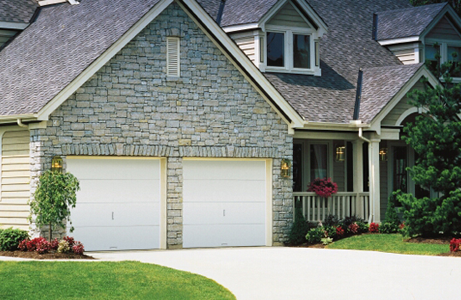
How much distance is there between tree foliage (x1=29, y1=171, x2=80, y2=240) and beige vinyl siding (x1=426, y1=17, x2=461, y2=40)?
602 inches

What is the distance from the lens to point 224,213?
22594 millimetres

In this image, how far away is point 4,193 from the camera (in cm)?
2092

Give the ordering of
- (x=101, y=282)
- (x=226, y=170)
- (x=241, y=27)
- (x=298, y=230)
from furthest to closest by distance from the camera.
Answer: (x=241, y=27) → (x=298, y=230) → (x=226, y=170) → (x=101, y=282)

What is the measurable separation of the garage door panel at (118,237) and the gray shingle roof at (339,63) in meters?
5.69

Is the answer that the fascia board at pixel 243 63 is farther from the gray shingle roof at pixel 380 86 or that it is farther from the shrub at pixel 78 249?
the shrub at pixel 78 249

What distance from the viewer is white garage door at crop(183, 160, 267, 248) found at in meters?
22.1

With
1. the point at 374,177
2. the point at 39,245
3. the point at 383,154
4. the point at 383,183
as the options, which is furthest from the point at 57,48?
the point at 383,183

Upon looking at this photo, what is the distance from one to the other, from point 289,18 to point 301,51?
1.11m

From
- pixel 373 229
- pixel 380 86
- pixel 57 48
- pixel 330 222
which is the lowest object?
pixel 373 229

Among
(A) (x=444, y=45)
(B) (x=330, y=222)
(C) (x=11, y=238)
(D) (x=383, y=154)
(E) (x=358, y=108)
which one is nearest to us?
(C) (x=11, y=238)

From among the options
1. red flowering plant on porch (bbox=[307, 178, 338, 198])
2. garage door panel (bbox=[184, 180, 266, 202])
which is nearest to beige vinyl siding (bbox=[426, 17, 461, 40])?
red flowering plant on porch (bbox=[307, 178, 338, 198])

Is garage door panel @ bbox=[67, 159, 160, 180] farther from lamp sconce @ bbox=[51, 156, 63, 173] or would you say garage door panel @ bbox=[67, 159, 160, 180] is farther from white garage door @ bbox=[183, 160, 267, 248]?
white garage door @ bbox=[183, 160, 267, 248]

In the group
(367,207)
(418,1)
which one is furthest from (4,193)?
(418,1)

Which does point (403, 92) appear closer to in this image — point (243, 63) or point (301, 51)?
point (301, 51)
